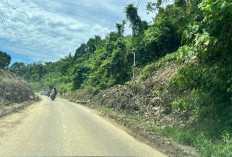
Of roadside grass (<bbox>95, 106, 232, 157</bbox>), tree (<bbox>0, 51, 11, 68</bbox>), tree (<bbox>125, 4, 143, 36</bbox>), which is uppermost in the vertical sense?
tree (<bbox>125, 4, 143, 36</bbox>)

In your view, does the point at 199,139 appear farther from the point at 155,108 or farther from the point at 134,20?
the point at 134,20

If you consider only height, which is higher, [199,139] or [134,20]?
[134,20]

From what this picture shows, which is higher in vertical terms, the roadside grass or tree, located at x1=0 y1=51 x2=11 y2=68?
tree, located at x1=0 y1=51 x2=11 y2=68

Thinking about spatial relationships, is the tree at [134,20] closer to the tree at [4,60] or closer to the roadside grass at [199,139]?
the tree at [4,60]

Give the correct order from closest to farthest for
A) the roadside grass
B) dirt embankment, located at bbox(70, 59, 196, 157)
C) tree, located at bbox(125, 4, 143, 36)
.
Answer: the roadside grass
dirt embankment, located at bbox(70, 59, 196, 157)
tree, located at bbox(125, 4, 143, 36)

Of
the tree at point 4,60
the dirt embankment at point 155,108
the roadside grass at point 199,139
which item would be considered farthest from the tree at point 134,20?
the roadside grass at point 199,139

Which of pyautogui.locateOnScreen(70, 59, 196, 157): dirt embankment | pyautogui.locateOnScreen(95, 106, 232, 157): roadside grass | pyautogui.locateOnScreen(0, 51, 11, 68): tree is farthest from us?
pyautogui.locateOnScreen(0, 51, 11, 68): tree

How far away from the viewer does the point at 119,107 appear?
19797mm

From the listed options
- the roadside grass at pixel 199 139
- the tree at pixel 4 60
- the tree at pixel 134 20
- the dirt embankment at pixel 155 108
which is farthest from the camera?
the tree at pixel 4 60

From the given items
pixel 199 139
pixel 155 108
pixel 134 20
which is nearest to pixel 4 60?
pixel 134 20

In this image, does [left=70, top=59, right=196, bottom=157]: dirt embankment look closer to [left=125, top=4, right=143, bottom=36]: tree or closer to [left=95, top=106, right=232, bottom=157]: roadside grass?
[left=95, top=106, right=232, bottom=157]: roadside grass

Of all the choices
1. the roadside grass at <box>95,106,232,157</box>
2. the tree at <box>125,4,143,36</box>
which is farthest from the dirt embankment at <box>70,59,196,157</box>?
the tree at <box>125,4,143,36</box>

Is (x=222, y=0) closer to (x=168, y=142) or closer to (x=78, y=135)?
(x=168, y=142)

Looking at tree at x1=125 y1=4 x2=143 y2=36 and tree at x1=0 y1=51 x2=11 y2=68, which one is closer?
tree at x1=125 y1=4 x2=143 y2=36
